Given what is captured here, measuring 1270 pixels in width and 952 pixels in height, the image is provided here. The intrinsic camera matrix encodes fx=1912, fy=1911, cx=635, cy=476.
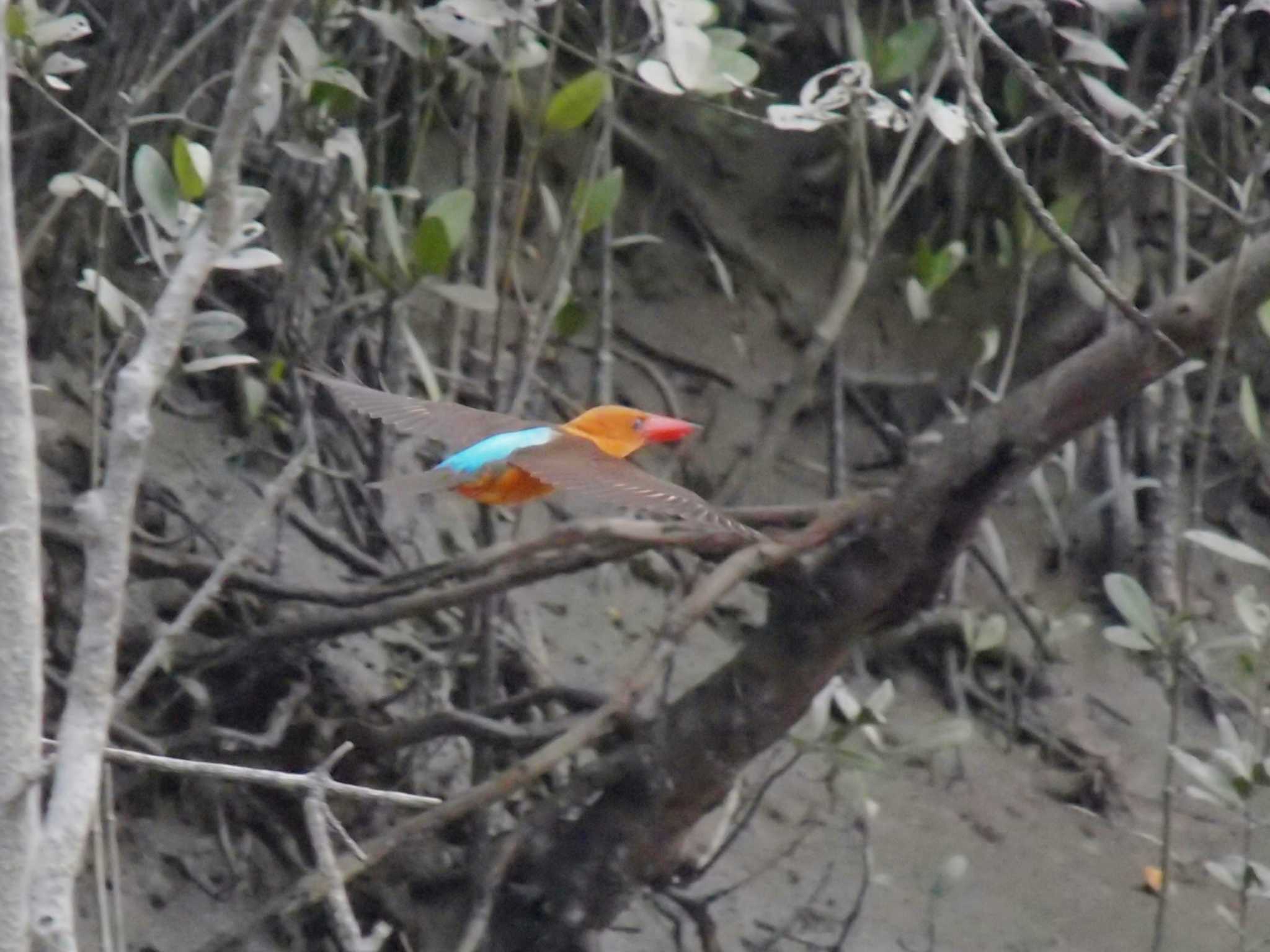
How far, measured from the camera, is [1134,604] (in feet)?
9.53

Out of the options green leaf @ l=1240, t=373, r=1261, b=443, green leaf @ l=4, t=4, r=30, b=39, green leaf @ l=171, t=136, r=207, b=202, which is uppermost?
green leaf @ l=4, t=4, r=30, b=39

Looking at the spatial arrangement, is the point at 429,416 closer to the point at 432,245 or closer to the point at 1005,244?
the point at 432,245

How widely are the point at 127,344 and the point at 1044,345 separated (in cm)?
195

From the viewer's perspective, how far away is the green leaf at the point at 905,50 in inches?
136

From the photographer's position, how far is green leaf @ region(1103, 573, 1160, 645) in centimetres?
284

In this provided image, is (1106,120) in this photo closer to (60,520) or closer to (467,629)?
(467,629)

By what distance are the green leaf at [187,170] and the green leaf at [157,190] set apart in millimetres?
41

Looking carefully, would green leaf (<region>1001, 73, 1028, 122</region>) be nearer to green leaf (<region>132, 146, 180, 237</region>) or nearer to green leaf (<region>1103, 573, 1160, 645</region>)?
green leaf (<region>1103, 573, 1160, 645</region>)

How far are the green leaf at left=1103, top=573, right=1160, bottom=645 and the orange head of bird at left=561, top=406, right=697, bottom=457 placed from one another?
2.67 feet

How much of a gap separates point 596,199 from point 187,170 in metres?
0.81

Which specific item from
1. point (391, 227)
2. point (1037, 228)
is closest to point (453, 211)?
point (391, 227)

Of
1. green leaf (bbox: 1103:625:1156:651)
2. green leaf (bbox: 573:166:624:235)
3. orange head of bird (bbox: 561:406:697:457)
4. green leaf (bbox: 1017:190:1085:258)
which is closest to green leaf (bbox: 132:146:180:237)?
orange head of bird (bbox: 561:406:697:457)

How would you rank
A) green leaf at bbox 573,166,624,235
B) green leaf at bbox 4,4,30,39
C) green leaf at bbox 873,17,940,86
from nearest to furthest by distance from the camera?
green leaf at bbox 4,4,30,39, green leaf at bbox 573,166,624,235, green leaf at bbox 873,17,940,86

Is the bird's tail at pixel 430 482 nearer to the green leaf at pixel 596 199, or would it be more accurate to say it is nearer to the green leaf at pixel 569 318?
the green leaf at pixel 596 199
